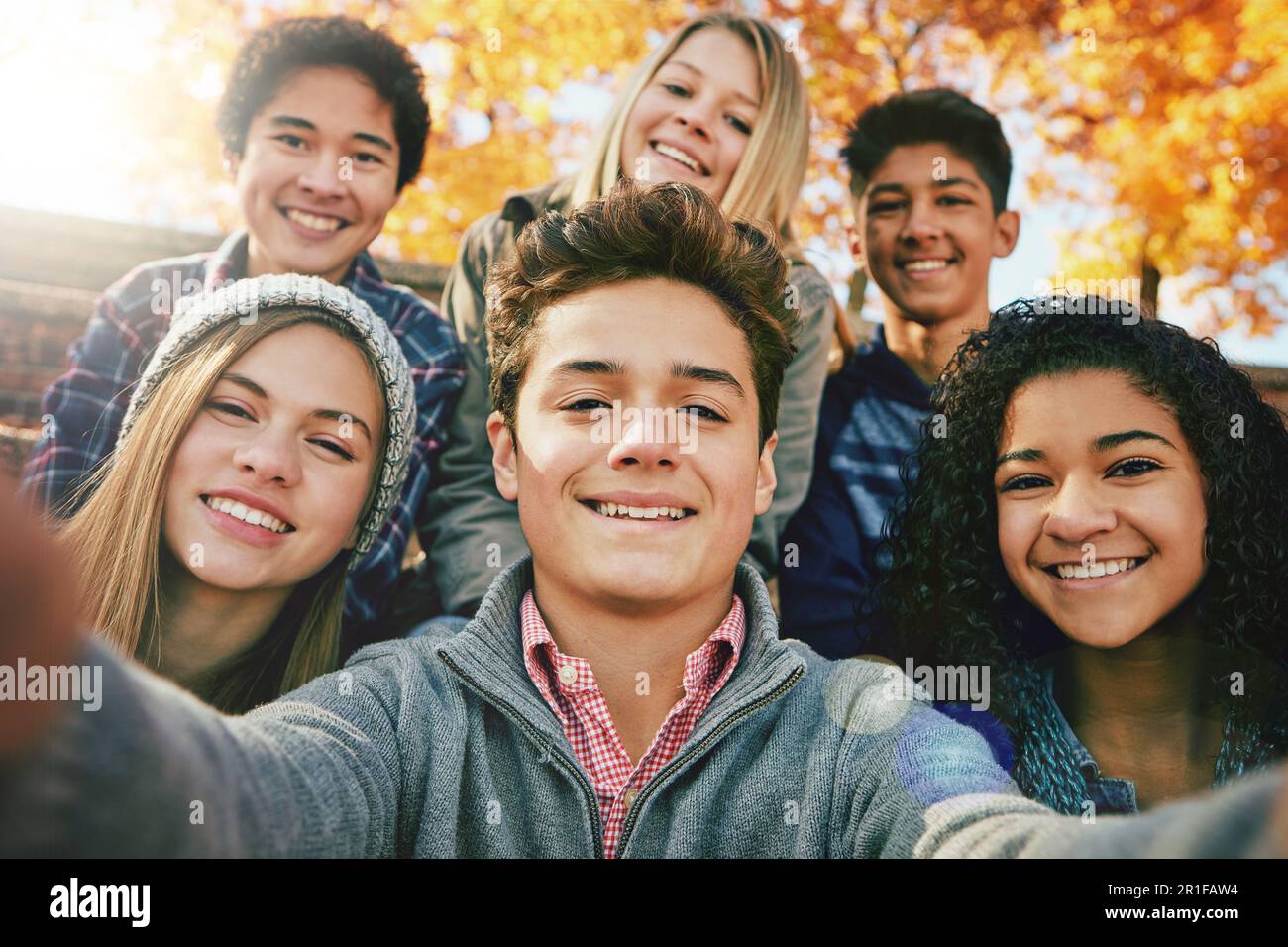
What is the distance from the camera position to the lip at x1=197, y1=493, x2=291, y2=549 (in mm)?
2381

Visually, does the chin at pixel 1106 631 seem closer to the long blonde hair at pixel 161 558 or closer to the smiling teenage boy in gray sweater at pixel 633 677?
the smiling teenage boy in gray sweater at pixel 633 677

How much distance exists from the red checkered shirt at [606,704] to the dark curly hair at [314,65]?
2044 mm

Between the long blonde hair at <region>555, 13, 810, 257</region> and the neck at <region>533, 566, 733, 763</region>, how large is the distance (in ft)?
5.30

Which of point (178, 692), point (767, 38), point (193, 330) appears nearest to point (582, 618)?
point (178, 692)

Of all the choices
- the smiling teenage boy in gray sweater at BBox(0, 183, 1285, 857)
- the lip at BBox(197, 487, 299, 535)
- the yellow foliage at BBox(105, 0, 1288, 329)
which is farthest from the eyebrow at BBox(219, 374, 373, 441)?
the yellow foliage at BBox(105, 0, 1288, 329)

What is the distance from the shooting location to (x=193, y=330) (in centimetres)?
252

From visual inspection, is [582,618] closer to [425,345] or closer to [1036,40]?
[425,345]

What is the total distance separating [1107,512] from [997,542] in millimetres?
307

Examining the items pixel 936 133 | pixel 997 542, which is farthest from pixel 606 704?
pixel 936 133

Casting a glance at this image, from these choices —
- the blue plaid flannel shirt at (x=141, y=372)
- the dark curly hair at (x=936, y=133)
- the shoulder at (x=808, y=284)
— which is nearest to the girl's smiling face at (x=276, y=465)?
the blue plaid flannel shirt at (x=141, y=372)

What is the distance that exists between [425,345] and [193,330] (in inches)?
31.2

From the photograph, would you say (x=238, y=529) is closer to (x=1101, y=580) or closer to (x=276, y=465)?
(x=276, y=465)

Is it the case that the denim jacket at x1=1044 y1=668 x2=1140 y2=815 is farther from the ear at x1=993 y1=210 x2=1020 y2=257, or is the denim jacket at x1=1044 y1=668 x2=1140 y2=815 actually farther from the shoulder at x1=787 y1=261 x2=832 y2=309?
the ear at x1=993 y1=210 x2=1020 y2=257

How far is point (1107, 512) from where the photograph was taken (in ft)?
7.33
